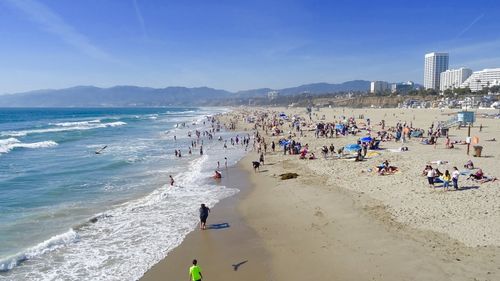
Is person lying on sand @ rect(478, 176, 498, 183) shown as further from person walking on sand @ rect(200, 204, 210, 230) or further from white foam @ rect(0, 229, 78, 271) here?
white foam @ rect(0, 229, 78, 271)

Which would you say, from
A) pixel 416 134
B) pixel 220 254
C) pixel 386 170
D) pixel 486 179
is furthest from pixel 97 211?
pixel 416 134

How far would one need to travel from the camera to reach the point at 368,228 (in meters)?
11.1

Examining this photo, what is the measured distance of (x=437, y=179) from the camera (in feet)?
49.5

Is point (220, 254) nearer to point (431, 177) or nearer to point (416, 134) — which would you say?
point (431, 177)

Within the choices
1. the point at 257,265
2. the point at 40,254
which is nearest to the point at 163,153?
the point at 40,254

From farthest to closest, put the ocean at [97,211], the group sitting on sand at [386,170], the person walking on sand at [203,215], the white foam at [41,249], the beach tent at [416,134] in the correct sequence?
the beach tent at [416,134] < the group sitting on sand at [386,170] < the person walking on sand at [203,215] < the ocean at [97,211] < the white foam at [41,249]

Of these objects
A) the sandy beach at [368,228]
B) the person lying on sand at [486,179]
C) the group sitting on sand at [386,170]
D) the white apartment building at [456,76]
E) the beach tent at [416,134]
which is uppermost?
the white apartment building at [456,76]

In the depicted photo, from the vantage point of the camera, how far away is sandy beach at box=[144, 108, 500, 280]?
337 inches

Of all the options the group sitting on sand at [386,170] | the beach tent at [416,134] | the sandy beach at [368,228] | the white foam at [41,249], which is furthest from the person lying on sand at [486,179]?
the beach tent at [416,134]

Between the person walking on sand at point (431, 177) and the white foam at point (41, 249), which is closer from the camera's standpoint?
the white foam at point (41, 249)

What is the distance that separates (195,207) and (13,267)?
6.55 meters

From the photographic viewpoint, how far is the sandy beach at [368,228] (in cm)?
857

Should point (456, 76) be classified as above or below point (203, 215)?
above

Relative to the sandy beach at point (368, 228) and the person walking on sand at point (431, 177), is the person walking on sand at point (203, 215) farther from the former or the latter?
the person walking on sand at point (431, 177)
